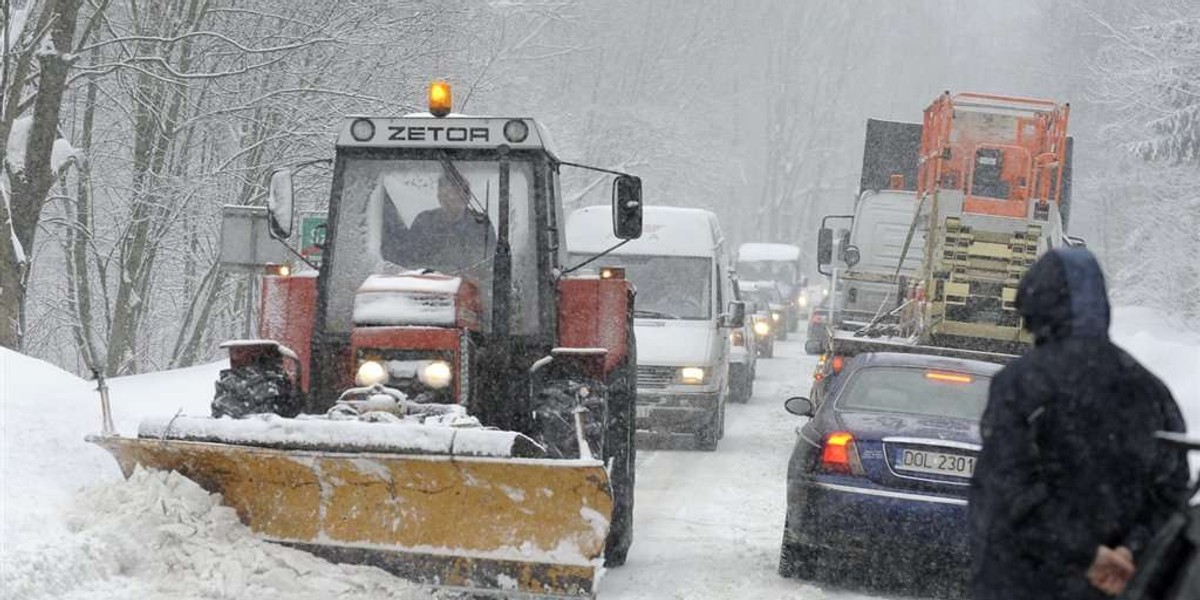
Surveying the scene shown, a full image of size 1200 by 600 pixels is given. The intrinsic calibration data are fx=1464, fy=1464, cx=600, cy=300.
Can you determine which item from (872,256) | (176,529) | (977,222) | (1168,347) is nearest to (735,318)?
(977,222)

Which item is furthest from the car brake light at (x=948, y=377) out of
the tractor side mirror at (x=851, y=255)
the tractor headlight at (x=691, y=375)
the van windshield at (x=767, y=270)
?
the van windshield at (x=767, y=270)

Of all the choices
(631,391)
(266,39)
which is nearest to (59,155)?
(266,39)

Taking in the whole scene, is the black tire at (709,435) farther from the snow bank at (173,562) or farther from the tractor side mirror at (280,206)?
the snow bank at (173,562)

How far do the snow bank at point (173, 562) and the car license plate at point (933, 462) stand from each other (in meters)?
2.77

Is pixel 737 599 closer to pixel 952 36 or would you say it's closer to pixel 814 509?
pixel 814 509

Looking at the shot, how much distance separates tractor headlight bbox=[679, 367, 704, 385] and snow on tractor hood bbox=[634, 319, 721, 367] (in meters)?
0.05

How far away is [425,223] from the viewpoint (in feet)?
26.7

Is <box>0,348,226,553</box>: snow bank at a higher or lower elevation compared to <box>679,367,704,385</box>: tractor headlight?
higher

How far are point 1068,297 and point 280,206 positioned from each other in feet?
16.4

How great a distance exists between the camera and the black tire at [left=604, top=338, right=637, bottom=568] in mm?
8547

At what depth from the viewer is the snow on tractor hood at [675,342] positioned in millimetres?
14781

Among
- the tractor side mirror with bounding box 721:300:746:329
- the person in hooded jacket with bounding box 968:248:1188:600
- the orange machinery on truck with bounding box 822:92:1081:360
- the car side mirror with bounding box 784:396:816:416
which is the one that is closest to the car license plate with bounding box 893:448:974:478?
the car side mirror with bounding box 784:396:816:416

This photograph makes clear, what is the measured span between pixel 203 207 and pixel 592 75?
26.9 m

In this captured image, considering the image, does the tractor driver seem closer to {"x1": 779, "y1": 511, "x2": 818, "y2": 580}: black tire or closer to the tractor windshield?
the tractor windshield
